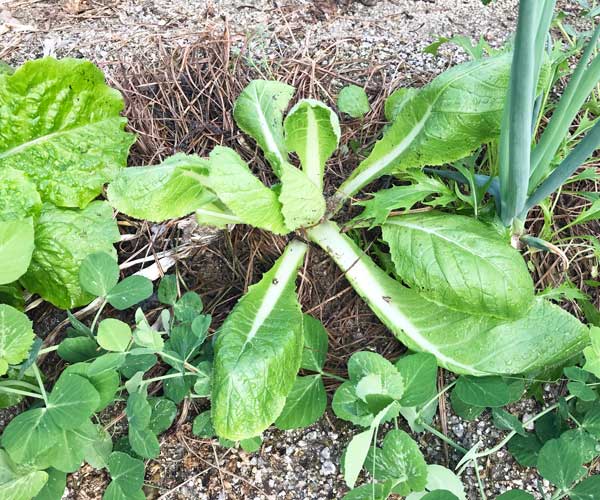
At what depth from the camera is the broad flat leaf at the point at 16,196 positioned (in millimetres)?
1417

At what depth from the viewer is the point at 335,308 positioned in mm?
1440

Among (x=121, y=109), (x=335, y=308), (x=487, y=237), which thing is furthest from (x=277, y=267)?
(x=121, y=109)

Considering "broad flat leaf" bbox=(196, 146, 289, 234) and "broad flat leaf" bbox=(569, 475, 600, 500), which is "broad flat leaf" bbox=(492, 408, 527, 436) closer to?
"broad flat leaf" bbox=(569, 475, 600, 500)

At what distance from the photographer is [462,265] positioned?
1.20 meters

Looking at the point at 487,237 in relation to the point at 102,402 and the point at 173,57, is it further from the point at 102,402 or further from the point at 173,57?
the point at 173,57

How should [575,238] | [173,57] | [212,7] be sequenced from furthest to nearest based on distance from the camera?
[212,7] → [173,57] → [575,238]

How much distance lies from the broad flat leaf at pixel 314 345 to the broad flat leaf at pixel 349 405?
112 millimetres

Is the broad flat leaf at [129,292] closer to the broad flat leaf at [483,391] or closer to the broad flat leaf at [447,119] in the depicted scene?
the broad flat leaf at [447,119]

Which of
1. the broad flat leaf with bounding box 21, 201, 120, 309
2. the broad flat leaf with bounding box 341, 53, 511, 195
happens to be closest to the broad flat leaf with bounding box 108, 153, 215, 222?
the broad flat leaf with bounding box 21, 201, 120, 309

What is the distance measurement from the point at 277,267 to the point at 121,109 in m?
0.64

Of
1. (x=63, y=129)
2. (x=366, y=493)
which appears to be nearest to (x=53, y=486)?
(x=366, y=493)

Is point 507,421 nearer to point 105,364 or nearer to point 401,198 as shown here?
point 401,198

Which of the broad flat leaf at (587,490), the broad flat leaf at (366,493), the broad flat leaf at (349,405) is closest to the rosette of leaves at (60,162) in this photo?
the broad flat leaf at (349,405)

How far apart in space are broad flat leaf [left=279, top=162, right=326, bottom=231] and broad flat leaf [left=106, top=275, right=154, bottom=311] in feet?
1.16
